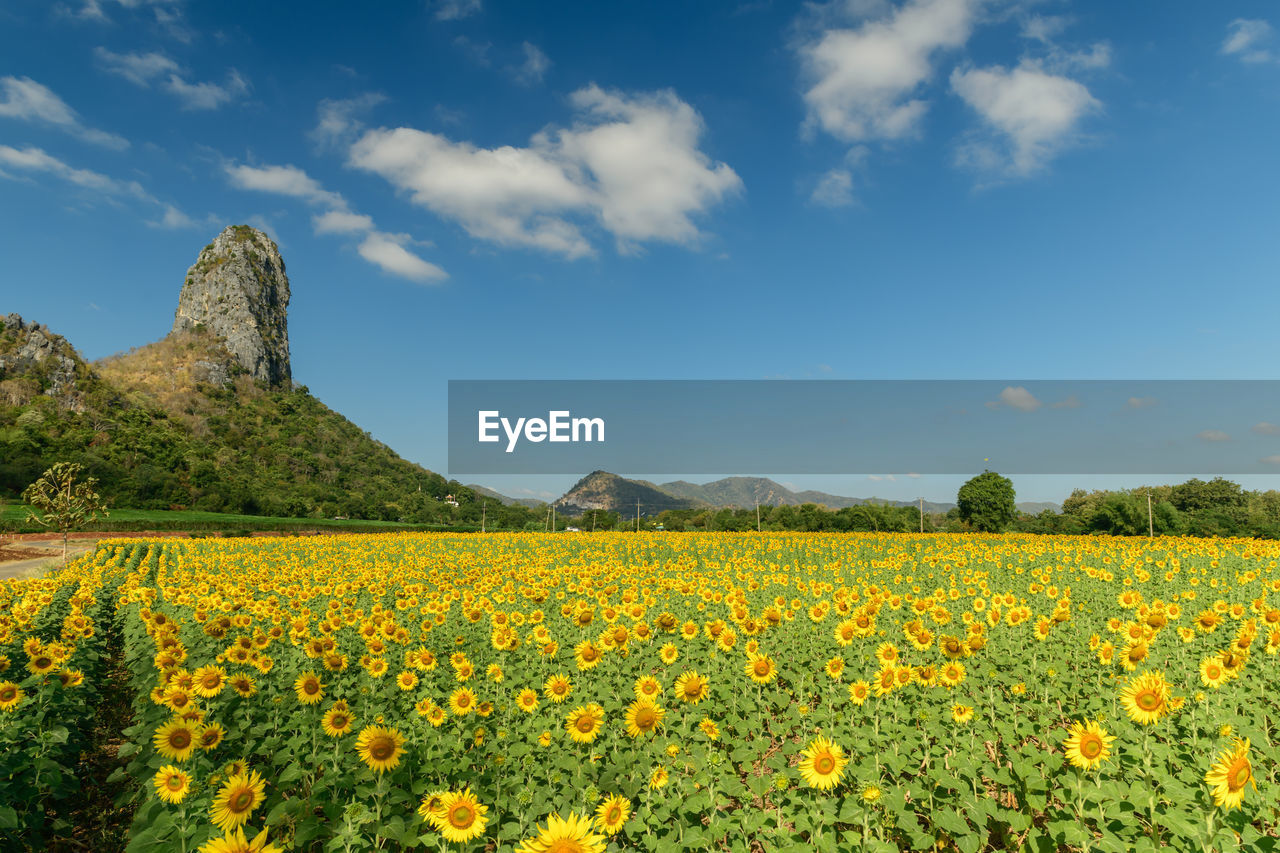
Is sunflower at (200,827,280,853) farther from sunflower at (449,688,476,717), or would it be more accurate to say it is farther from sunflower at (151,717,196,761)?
sunflower at (449,688,476,717)

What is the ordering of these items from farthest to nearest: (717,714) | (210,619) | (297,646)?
(210,619) < (297,646) < (717,714)

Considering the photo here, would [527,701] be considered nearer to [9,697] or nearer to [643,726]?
[643,726]

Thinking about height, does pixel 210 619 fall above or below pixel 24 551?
above

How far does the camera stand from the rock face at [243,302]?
537 ft

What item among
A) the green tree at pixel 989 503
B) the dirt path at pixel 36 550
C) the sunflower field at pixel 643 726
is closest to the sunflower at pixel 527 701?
the sunflower field at pixel 643 726

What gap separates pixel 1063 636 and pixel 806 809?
6.76 metres

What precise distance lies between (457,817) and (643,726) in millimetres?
1757

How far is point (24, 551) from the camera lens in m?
42.4

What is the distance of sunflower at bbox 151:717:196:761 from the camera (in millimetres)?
4254

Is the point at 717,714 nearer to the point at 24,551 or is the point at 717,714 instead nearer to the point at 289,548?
the point at 289,548

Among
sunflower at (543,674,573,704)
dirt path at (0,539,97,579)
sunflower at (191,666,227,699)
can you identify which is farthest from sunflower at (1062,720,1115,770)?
dirt path at (0,539,97,579)

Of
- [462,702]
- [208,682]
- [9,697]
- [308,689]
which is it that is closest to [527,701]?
[462,702]

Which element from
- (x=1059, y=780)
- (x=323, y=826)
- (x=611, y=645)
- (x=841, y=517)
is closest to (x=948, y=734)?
(x=1059, y=780)

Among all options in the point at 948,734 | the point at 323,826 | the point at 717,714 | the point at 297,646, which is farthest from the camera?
the point at 297,646
